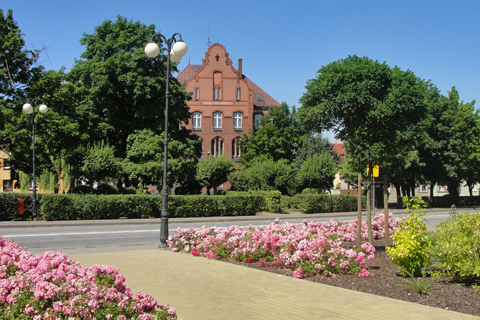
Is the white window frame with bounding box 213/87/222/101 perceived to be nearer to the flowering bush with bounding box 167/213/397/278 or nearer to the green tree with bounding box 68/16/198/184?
the green tree with bounding box 68/16/198/184

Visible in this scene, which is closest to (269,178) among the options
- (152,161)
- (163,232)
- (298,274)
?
(152,161)

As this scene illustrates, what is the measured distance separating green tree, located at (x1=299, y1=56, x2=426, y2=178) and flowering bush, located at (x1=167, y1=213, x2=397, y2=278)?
2.59 meters

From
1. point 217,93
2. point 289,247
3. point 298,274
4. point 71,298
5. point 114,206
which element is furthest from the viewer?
point 217,93

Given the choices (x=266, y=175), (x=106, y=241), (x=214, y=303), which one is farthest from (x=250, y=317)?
(x=266, y=175)

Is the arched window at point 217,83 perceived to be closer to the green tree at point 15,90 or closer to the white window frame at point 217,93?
the white window frame at point 217,93

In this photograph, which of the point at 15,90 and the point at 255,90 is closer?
the point at 15,90

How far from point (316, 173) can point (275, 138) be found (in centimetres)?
1787

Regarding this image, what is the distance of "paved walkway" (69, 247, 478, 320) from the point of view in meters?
6.07

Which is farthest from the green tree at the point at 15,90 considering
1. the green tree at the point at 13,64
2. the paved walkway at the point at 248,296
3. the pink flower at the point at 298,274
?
the pink flower at the point at 298,274

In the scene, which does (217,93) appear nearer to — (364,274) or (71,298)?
(364,274)

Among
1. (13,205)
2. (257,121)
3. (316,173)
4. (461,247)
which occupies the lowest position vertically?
(461,247)

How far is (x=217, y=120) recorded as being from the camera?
2514 inches

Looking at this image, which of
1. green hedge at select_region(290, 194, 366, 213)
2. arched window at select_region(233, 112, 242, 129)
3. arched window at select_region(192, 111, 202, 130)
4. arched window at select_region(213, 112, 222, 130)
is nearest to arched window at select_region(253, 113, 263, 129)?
arched window at select_region(233, 112, 242, 129)

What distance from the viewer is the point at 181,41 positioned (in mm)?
13078
